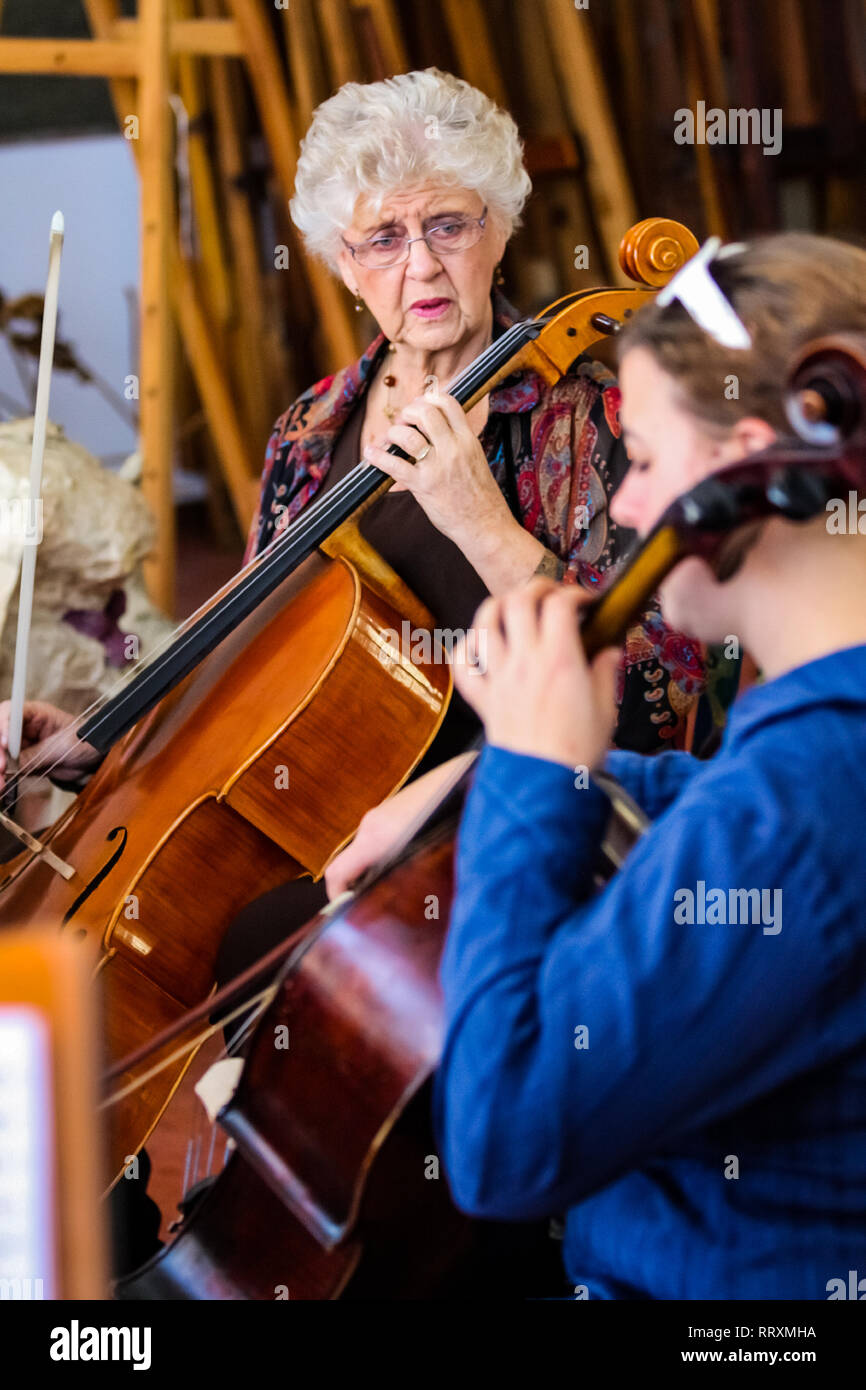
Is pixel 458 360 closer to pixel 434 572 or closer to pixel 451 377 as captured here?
pixel 451 377

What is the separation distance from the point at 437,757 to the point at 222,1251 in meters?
0.72

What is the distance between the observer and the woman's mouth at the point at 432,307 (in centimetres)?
170

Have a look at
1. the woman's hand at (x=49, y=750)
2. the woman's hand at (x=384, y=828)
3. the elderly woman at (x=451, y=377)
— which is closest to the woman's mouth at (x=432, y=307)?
the elderly woman at (x=451, y=377)

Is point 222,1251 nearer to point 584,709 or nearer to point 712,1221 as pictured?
point 712,1221

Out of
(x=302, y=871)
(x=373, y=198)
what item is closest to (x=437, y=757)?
(x=302, y=871)

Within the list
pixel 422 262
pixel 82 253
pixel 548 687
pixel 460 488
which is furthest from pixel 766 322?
pixel 82 253

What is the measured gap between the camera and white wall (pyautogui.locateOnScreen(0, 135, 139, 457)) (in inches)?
177

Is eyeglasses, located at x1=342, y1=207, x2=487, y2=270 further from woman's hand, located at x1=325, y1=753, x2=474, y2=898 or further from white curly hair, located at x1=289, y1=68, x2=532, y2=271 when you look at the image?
woman's hand, located at x1=325, y1=753, x2=474, y2=898

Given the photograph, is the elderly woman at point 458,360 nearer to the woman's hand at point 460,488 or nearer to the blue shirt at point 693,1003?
the woman's hand at point 460,488

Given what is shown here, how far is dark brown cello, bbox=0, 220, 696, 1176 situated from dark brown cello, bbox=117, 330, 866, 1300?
17.1 inches

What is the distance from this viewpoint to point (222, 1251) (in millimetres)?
1019

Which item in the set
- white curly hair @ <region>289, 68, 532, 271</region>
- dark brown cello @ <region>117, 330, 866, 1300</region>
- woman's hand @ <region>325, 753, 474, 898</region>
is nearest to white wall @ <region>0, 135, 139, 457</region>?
white curly hair @ <region>289, 68, 532, 271</region>
